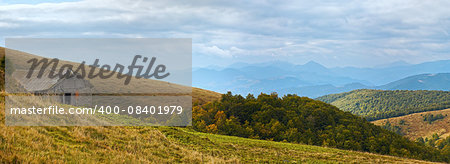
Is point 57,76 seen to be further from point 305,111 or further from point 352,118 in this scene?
point 352,118

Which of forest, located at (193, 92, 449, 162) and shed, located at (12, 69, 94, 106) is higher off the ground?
shed, located at (12, 69, 94, 106)

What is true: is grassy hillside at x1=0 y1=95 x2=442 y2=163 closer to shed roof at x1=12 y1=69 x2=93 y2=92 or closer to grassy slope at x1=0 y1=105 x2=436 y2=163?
grassy slope at x1=0 y1=105 x2=436 y2=163

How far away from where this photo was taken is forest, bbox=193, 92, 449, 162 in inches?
2889

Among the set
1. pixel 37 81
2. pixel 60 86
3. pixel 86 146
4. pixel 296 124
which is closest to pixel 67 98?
pixel 60 86

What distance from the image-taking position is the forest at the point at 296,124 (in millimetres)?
73375

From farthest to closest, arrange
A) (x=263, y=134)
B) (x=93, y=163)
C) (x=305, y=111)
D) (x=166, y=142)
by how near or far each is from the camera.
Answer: (x=305, y=111) < (x=263, y=134) < (x=166, y=142) < (x=93, y=163)

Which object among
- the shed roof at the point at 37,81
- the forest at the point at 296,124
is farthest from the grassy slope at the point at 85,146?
the forest at the point at 296,124

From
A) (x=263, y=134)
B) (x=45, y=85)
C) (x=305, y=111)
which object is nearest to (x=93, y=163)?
(x=45, y=85)

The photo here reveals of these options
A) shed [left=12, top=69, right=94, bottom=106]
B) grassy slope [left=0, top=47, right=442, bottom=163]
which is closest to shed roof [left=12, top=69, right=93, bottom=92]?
shed [left=12, top=69, right=94, bottom=106]

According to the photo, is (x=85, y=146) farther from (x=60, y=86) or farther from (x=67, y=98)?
(x=67, y=98)

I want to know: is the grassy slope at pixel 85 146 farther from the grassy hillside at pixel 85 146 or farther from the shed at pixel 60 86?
the shed at pixel 60 86

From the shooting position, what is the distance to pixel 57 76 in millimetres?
56125

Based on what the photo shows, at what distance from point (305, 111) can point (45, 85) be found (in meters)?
74.7

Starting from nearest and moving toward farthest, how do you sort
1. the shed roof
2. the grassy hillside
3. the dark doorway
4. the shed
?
1. the grassy hillside
2. the shed roof
3. the shed
4. the dark doorway
